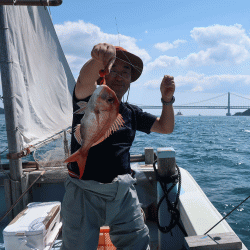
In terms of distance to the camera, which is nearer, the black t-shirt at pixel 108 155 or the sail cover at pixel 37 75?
the black t-shirt at pixel 108 155

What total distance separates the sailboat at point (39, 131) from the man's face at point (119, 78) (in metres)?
1.34

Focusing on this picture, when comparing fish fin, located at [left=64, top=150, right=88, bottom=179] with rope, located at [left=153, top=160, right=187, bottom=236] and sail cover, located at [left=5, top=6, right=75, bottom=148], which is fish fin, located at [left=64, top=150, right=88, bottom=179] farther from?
sail cover, located at [left=5, top=6, right=75, bottom=148]

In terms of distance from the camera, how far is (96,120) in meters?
1.58

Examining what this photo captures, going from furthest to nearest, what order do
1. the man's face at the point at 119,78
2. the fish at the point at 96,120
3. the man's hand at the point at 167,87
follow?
the man's hand at the point at 167,87, the man's face at the point at 119,78, the fish at the point at 96,120

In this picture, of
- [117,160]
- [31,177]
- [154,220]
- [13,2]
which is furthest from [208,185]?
[13,2]

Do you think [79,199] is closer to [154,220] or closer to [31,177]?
[31,177]

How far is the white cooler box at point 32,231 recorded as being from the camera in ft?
9.43

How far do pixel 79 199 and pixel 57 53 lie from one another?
207 inches

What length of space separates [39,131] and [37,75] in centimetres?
122

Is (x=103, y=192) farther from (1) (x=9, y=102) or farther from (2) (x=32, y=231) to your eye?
(1) (x=9, y=102)

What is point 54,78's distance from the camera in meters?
5.95

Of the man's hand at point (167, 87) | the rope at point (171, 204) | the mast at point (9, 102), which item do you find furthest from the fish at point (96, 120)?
the mast at point (9, 102)

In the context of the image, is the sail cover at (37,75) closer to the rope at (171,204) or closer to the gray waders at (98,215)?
the gray waders at (98,215)

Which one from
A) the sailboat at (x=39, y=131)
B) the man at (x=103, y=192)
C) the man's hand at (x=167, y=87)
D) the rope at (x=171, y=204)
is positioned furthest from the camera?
the rope at (x=171, y=204)
